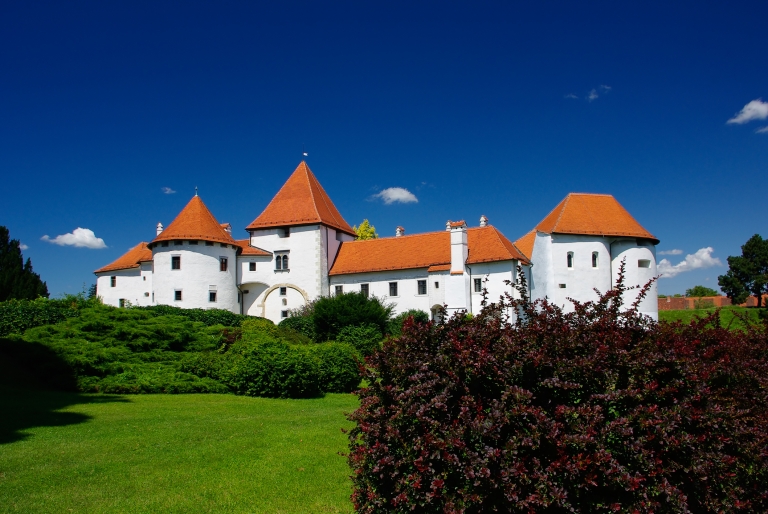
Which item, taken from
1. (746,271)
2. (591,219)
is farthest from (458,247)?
(746,271)

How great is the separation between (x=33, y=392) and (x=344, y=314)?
58.9 ft

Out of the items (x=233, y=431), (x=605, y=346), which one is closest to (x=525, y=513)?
(x=605, y=346)

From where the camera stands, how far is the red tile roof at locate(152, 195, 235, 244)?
36.5 metres

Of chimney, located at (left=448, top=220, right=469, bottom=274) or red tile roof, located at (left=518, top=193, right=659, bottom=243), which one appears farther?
red tile roof, located at (left=518, top=193, right=659, bottom=243)

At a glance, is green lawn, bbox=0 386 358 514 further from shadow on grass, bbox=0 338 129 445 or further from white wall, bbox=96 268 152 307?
white wall, bbox=96 268 152 307

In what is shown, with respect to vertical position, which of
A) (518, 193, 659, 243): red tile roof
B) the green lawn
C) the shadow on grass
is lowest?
the green lawn

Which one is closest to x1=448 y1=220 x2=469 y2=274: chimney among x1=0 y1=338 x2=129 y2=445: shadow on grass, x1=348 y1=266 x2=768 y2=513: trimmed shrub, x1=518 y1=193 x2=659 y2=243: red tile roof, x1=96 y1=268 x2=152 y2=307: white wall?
x1=518 y1=193 x2=659 y2=243: red tile roof

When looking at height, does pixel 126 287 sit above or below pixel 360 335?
above

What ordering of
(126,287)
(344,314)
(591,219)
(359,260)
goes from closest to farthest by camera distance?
(344,314)
(591,219)
(359,260)
(126,287)

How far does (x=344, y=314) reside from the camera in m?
30.8

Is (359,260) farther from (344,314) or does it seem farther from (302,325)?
(344,314)

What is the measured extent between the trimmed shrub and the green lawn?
1.94 metres

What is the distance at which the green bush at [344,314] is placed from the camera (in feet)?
100

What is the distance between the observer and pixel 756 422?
Result: 527 centimetres
